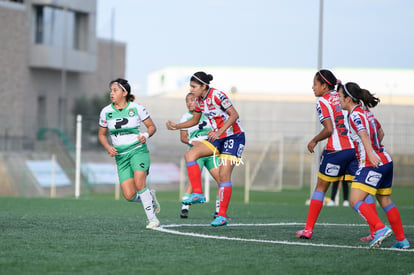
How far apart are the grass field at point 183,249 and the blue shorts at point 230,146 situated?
0.96 m

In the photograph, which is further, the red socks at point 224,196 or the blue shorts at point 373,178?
the red socks at point 224,196

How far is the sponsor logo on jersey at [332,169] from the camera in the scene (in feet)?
32.1

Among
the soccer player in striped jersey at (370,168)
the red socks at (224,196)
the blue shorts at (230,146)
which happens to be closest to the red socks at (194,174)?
the blue shorts at (230,146)

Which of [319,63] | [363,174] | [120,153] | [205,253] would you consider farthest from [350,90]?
[319,63]

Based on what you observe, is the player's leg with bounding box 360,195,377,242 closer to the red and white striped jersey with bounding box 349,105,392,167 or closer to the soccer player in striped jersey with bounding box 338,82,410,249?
the soccer player in striped jersey with bounding box 338,82,410,249

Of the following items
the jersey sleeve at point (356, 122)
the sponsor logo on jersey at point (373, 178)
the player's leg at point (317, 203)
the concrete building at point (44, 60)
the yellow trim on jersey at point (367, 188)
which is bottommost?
the player's leg at point (317, 203)

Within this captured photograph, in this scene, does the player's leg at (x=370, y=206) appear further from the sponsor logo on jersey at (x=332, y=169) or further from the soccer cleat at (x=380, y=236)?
the sponsor logo on jersey at (x=332, y=169)

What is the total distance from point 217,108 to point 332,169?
204cm

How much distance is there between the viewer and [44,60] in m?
47.0

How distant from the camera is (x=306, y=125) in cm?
3519

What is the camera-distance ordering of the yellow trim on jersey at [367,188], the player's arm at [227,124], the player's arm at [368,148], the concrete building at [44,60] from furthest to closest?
1. the concrete building at [44,60]
2. the player's arm at [227,124]
3. the yellow trim on jersey at [367,188]
4. the player's arm at [368,148]

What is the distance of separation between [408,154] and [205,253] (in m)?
26.4

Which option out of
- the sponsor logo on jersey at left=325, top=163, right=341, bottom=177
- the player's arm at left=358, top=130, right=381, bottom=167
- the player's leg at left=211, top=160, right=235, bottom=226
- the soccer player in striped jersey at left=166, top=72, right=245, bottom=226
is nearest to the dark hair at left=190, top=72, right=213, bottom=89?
the soccer player in striped jersey at left=166, top=72, right=245, bottom=226

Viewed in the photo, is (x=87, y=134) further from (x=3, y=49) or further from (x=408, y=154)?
(x=408, y=154)
